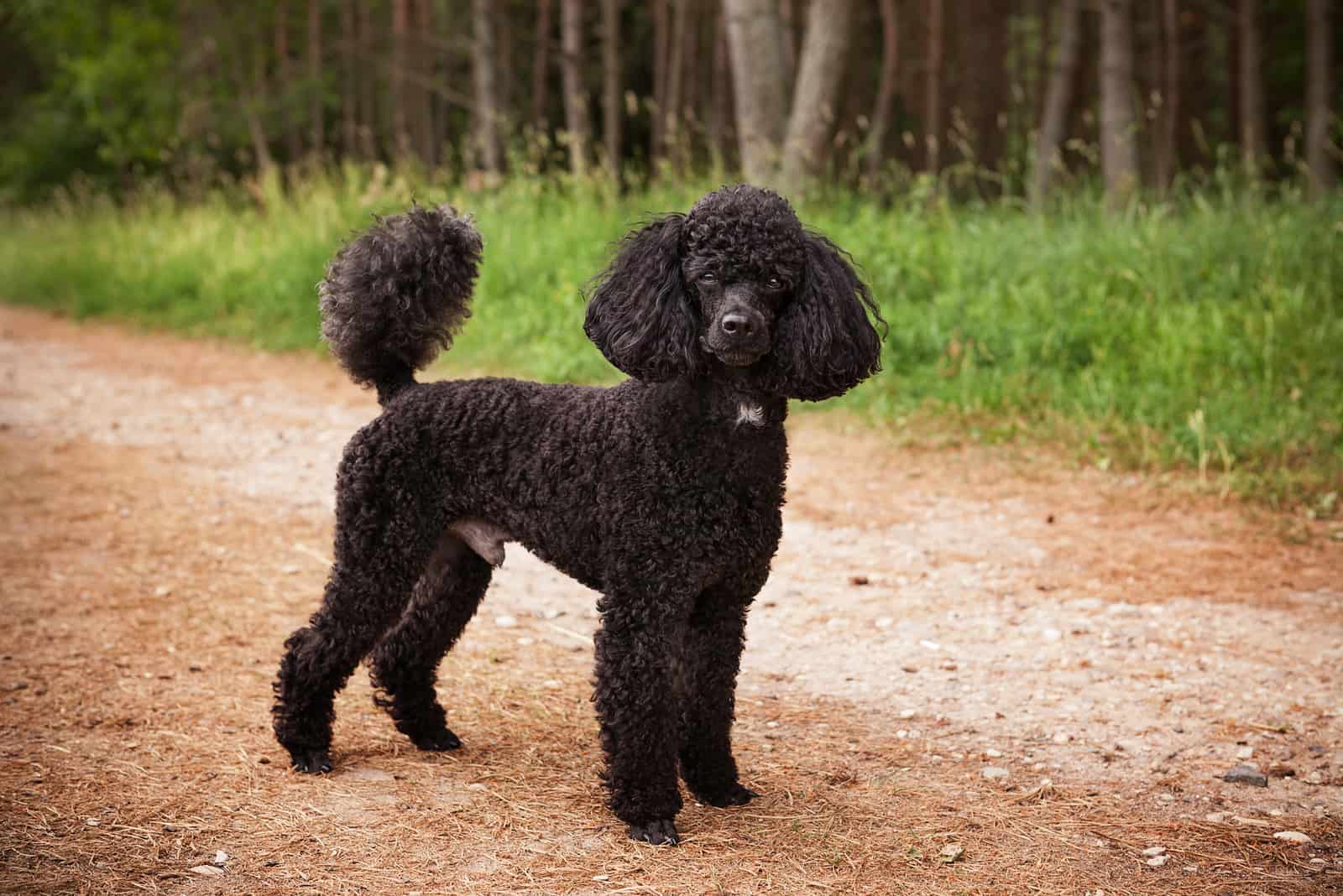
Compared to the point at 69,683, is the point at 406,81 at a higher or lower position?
higher

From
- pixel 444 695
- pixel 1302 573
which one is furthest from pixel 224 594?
pixel 1302 573

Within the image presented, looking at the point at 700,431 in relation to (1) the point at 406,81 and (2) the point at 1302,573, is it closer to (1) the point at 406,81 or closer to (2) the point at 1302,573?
(2) the point at 1302,573

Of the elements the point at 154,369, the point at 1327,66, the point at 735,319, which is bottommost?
the point at 154,369

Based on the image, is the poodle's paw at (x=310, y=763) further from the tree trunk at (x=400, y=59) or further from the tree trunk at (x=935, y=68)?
the tree trunk at (x=400, y=59)

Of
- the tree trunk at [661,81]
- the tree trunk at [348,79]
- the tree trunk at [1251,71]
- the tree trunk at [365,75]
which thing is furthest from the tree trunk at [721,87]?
the tree trunk at [365,75]

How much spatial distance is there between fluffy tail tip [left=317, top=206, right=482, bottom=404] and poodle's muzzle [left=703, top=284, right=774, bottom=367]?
973 mm

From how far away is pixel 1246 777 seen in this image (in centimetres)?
351

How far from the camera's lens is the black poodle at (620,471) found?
A: 9.88 feet

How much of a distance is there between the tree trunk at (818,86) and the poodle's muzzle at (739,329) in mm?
7236

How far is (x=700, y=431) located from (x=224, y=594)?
2.87 meters

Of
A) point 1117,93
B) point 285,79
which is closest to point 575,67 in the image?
point 1117,93

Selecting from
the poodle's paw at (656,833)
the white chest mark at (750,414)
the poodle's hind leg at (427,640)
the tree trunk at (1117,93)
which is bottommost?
the poodle's paw at (656,833)

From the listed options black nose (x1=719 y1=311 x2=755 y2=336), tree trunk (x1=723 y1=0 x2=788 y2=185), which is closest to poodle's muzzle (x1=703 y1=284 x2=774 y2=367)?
black nose (x1=719 y1=311 x2=755 y2=336)

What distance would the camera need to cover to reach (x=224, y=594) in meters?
5.12
